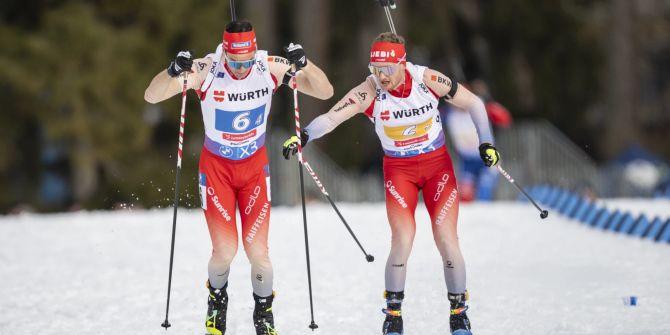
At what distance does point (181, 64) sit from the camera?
30.4 feet

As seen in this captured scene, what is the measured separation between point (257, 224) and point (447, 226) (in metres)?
1.35

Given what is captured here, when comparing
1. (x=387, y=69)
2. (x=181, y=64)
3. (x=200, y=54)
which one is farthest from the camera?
(x=200, y=54)

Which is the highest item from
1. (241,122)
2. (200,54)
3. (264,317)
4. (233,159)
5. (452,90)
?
(200,54)

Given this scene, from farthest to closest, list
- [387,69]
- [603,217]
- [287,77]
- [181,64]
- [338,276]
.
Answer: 1. [603,217]
2. [338,276]
3. [287,77]
4. [387,69]
5. [181,64]

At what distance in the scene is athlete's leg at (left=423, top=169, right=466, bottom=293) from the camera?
959cm

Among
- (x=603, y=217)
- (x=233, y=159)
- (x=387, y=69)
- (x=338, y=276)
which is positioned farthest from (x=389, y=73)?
(x=603, y=217)

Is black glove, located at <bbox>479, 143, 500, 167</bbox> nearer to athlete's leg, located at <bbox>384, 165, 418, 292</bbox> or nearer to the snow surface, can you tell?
athlete's leg, located at <bbox>384, 165, 418, 292</bbox>

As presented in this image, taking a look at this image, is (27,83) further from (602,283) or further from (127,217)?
(602,283)

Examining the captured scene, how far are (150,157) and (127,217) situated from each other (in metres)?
9.59

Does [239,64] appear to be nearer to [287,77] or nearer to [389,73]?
[287,77]

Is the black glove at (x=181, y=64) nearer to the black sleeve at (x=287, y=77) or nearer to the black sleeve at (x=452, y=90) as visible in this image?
the black sleeve at (x=287, y=77)

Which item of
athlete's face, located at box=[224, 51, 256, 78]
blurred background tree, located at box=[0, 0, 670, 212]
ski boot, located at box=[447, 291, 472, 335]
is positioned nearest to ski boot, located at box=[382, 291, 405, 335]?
ski boot, located at box=[447, 291, 472, 335]

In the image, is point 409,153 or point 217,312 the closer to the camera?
point 217,312

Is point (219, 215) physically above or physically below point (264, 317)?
above
